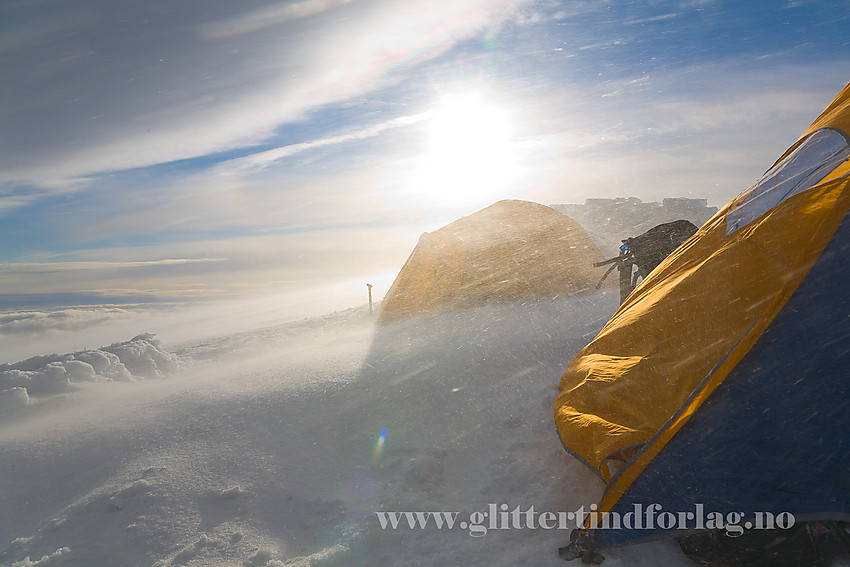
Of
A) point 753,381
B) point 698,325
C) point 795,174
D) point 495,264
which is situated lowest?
point 753,381

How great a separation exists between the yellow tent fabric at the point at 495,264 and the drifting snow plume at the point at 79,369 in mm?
6159

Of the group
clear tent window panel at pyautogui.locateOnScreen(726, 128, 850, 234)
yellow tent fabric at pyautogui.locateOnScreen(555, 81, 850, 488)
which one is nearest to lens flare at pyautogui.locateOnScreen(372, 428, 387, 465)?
yellow tent fabric at pyautogui.locateOnScreen(555, 81, 850, 488)

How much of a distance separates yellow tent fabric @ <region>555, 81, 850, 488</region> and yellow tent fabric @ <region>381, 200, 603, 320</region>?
645cm

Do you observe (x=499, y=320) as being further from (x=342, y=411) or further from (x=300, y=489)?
(x=300, y=489)

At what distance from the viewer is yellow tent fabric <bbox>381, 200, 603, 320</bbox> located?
1129 centimetres

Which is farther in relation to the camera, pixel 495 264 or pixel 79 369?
pixel 495 264

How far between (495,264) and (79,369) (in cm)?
1028

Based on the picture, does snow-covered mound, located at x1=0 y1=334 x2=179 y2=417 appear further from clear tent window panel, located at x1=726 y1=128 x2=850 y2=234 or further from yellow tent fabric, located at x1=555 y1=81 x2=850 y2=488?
clear tent window panel, located at x1=726 y1=128 x2=850 y2=234

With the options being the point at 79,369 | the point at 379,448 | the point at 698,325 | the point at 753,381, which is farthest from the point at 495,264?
the point at 79,369

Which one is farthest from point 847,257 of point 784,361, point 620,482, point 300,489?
point 300,489

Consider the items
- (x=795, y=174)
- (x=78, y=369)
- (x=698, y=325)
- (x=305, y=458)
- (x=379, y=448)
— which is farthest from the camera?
(x=78, y=369)

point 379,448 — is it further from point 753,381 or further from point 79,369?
point 79,369

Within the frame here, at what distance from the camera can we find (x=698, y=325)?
3.96m

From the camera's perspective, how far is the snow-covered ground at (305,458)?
13.6 feet
